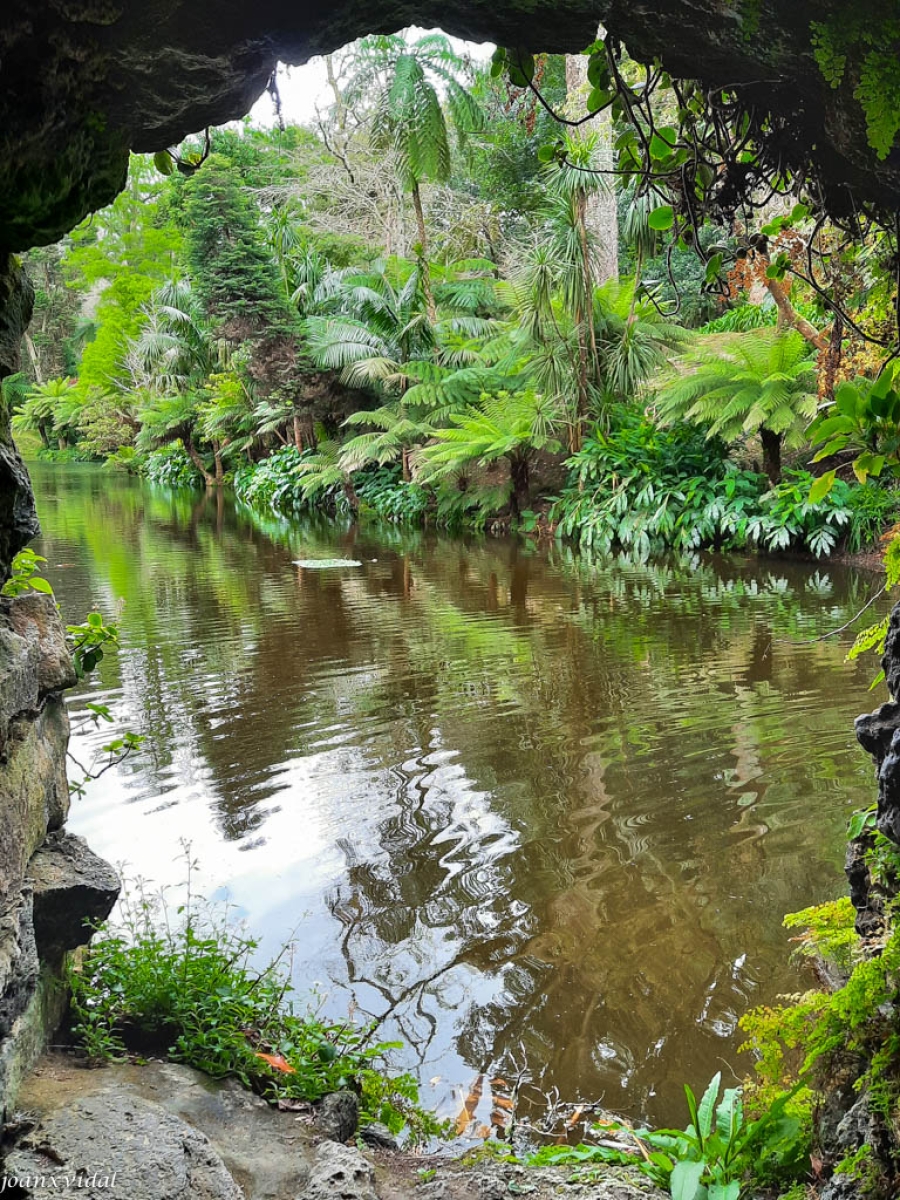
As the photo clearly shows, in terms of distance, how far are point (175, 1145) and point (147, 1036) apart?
66 cm

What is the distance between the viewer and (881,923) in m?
2.11

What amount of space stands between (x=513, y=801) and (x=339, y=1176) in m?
2.87

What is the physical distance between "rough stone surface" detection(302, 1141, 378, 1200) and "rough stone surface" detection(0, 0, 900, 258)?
207 centimetres

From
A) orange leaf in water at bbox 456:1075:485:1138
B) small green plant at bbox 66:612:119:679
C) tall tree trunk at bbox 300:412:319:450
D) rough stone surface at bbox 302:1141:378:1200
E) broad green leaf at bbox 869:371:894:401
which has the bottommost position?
orange leaf in water at bbox 456:1075:485:1138

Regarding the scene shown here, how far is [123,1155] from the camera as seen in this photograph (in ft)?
5.97

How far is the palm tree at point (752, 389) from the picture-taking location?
11.9 metres

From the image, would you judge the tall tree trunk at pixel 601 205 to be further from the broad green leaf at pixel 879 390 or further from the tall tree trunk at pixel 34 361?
the tall tree trunk at pixel 34 361

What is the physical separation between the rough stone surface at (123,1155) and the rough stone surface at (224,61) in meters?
1.84

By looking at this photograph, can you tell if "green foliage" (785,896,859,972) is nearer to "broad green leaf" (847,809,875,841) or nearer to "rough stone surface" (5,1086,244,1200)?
"broad green leaf" (847,809,875,841)

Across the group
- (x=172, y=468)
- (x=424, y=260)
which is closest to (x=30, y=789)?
(x=424, y=260)

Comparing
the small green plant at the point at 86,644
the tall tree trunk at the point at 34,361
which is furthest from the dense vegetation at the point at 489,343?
the tall tree trunk at the point at 34,361

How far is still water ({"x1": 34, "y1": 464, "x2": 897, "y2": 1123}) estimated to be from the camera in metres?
3.11

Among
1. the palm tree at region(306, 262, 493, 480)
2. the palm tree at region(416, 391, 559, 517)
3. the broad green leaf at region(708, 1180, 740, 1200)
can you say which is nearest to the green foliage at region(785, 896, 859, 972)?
the broad green leaf at region(708, 1180, 740, 1200)

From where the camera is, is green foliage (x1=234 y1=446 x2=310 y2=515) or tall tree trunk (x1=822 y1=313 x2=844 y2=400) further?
green foliage (x1=234 y1=446 x2=310 y2=515)
